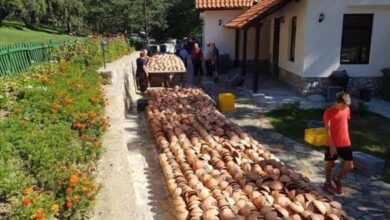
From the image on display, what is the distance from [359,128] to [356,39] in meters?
4.78

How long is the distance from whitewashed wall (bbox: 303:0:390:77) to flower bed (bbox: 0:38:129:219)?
7.46m

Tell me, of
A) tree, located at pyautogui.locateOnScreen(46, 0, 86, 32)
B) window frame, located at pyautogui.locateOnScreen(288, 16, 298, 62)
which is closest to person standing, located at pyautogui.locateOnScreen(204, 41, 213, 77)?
window frame, located at pyautogui.locateOnScreen(288, 16, 298, 62)

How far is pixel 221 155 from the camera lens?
6145mm

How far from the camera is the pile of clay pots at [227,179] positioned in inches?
173

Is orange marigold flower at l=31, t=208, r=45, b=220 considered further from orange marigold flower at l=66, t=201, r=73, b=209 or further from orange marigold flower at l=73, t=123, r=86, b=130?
orange marigold flower at l=73, t=123, r=86, b=130

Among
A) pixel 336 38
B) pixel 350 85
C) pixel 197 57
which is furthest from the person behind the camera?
pixel 197 57

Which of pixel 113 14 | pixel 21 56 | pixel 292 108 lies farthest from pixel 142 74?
pixel 113 14

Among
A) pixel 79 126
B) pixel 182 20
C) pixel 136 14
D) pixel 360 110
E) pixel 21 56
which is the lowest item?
pixel 360 110

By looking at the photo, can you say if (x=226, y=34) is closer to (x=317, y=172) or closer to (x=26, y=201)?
(x=317, y=172)

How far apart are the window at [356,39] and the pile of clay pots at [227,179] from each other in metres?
6.84

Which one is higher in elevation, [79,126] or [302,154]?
[79,126]

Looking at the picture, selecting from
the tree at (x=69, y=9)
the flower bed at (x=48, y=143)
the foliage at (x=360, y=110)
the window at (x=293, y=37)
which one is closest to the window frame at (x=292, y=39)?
the window at (x=293, y=37)

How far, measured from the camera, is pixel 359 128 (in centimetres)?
917

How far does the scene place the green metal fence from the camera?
8.98 m
